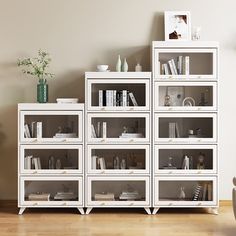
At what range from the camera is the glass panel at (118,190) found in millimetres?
5832

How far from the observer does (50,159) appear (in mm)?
5836

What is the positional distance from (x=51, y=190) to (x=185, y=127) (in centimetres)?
155

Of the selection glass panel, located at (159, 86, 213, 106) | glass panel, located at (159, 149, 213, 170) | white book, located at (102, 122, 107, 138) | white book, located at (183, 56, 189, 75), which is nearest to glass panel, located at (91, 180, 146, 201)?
glass panel, located at (159, 149, 213, 170)

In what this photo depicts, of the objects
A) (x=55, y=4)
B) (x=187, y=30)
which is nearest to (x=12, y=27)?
(x=55, y=4)

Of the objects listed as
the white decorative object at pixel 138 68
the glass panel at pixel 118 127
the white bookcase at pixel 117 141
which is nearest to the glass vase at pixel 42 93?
the white bookcase at pixel 117 141

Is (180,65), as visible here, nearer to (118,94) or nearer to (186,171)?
(118,94)

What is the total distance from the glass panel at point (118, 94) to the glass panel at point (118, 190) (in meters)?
0.82

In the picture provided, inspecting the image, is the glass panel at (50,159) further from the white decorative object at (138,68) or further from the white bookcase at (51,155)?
the white decorative object at (138,68)

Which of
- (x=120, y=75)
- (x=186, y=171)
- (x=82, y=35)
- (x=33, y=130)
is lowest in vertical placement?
(x=186, y=171)

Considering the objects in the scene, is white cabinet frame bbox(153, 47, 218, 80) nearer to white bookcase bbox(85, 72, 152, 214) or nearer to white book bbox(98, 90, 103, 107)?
white bookcase bbox(85, 72, 152, 214)

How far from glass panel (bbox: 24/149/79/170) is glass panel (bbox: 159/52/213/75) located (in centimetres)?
129

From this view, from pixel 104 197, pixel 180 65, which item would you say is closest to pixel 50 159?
pixel 104 197

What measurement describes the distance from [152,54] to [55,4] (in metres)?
1.23

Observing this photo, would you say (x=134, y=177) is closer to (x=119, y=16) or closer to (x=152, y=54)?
(x=152, y=54)
